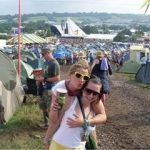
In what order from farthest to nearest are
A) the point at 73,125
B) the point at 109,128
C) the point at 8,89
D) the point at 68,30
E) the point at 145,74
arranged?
1. the point at 68,30
2. the point at 145,74
3. the point at 8,89
4. the point at 109,128
5. the point at 73,125

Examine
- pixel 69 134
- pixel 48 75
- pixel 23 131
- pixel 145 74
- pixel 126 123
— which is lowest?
pixel 145 74

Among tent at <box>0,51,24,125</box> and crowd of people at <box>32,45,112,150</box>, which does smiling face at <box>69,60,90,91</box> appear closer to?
crowd of people at <box>32,45,112,150</box>

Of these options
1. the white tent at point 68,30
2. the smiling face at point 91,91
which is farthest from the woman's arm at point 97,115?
the white tent at point 68,30

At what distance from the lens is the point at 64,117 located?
503 cm

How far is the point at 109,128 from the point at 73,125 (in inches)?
255

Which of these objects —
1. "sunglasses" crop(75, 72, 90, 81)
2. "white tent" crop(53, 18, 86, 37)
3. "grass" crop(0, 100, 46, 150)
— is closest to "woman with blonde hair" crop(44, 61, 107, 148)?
"sunglasses" crop(75, 72, 90, 81)

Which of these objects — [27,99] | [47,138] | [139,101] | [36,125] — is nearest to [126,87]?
[139,101]

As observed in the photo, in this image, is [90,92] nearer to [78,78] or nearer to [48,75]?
[78,78]

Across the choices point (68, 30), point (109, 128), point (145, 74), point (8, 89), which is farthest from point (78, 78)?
point (68, 30)

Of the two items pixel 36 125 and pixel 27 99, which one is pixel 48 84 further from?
pixel 27 99

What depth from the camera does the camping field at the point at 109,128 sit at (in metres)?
9.70

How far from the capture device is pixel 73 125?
493 cm

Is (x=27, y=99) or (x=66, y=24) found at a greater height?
(x=27, y=99)

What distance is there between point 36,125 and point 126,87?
35.6 feet
